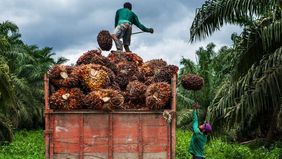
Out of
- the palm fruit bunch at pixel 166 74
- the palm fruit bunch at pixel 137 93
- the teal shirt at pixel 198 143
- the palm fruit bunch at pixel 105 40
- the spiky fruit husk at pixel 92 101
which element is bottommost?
the teal shirt at pixel 198 143

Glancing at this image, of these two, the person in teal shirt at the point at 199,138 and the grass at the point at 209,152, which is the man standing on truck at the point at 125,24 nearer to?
the person in teal shirt at the point at 199,138

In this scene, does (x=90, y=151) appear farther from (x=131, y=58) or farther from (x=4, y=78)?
(x=4, y=78)

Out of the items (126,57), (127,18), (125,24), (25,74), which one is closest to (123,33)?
(125,24)

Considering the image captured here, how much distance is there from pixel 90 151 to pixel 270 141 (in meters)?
13.0

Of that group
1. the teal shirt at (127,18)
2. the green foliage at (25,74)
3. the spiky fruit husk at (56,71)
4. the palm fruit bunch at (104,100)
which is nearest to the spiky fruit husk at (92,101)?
the palm fruit bunch at (104,100)

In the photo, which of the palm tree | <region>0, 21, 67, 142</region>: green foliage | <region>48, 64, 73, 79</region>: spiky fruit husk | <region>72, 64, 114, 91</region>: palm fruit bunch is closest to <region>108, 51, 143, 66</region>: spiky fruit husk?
<region>72, 64, 114, 91</region>: palm fruit bunch

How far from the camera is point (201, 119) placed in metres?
21.7

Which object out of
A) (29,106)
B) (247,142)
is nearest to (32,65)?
(29,106)

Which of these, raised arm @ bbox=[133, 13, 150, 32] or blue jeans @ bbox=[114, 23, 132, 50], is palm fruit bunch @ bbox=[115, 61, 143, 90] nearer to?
blue jeans @ bbox=[114, 23, 132, 50]

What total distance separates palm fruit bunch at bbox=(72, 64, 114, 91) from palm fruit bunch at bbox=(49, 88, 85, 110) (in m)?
0.23

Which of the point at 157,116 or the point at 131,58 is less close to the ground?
the point at 131,58

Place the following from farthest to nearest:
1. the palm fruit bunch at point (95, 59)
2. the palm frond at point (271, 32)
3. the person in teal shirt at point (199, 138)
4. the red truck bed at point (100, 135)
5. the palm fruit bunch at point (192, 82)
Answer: the palm frond at point (271, 32) < the person in teal shirt at point (199, 138) < the palm fruit bunch at point (95, 59) < the palm fruit bunch at point (192, 82) < the red truck bed at point (100, 135)

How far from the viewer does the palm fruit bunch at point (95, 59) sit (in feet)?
21.8

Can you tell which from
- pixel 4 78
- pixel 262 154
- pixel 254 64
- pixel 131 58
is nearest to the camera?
pixel 131 58
